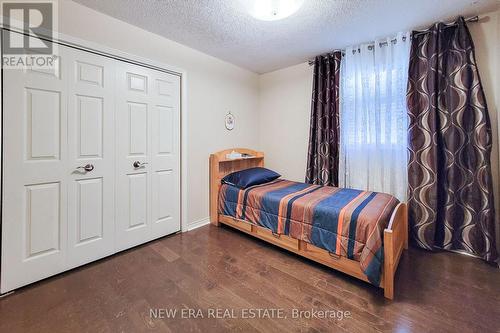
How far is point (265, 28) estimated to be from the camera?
2.40 meters

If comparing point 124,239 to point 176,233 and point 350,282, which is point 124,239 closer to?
point 176,233

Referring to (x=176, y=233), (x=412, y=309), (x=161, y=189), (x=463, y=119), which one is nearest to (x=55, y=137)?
(x=161, y=189)

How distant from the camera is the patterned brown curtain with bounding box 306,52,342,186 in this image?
3.02 m

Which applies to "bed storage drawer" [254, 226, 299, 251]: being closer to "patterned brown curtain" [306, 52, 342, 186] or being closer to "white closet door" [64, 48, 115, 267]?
"patterned brown curtain" [306, 52, 342, 186]

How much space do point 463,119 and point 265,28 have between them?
88.1 inches

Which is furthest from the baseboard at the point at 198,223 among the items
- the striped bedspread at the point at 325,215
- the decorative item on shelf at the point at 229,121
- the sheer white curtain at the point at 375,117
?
the sheer white curtain at the point at 375,117

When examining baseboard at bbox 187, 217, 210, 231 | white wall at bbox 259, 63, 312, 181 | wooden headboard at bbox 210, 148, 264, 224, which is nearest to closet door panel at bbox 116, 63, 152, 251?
baseboard at bbox 187, 217, 210, 231

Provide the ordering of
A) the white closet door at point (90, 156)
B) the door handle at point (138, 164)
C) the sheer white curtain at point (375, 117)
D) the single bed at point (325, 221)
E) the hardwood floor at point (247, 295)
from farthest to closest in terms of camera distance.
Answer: the sheer white curtain at point (375, 117), the door handle at point (138, 164), the white closet door at point (90, 156), the single bed at point (325, 221), the hardwood floor at point (247, 295)

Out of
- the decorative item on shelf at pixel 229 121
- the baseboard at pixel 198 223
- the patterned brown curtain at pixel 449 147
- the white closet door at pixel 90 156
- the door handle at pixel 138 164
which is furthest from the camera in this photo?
the decorative item on shelf at pixel 229 121

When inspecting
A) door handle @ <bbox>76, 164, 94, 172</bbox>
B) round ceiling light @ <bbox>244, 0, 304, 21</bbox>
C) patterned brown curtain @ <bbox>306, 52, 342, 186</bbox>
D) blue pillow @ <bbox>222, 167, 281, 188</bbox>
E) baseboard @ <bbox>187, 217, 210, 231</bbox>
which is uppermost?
round ceiling light @ <bbox>244, 0, 304, 21</bbox>

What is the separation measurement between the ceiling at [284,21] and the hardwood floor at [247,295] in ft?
7.94

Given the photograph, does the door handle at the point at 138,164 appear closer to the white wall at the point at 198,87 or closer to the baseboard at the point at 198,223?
the white wall at the point at 198,87

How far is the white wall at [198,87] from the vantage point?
2.07 metres

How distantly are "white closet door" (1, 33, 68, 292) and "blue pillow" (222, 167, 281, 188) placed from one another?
69.1 inches
